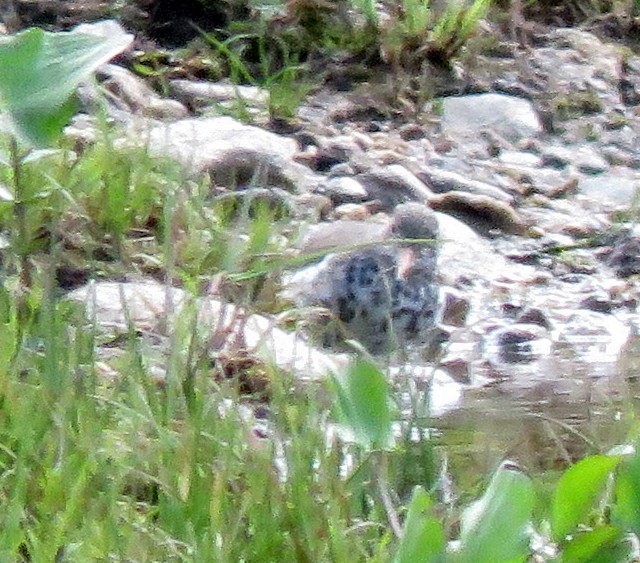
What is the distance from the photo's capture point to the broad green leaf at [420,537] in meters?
1.55

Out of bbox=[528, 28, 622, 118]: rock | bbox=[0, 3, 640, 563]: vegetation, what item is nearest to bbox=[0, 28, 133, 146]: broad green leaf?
bbox=[0, 3, 640, 563]: vegetation

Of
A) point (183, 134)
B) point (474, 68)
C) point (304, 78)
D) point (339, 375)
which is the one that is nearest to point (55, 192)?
point (183, 134)

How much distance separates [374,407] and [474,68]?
3.69 meters

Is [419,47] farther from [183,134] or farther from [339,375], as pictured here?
[339,375]

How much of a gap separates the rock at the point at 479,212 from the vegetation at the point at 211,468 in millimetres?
A: 1651

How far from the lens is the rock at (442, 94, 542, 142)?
16.9ft

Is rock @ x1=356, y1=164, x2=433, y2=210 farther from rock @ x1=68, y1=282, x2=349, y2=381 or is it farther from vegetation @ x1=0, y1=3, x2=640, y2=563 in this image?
vegetation @ x1=0, y1=3, x2=640, y2=563

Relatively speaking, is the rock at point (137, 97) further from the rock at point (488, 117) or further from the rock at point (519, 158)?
the rock at point (519, 158)

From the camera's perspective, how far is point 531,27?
5.86 metres

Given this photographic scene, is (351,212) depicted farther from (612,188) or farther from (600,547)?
(600,547)

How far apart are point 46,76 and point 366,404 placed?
3.04ft

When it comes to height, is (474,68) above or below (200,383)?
below

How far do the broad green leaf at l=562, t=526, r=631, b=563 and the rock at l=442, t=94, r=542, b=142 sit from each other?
3423 mm

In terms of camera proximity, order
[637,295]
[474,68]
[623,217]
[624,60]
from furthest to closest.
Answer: [624,60] → [474,68] → [623,217] → [637,295]
